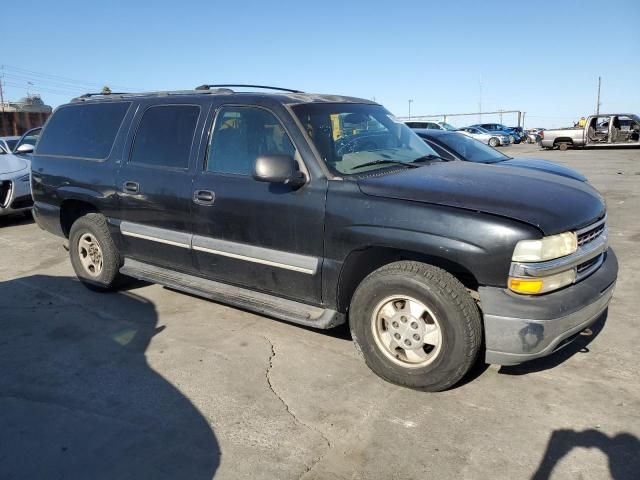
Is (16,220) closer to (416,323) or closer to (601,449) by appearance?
(416,323)

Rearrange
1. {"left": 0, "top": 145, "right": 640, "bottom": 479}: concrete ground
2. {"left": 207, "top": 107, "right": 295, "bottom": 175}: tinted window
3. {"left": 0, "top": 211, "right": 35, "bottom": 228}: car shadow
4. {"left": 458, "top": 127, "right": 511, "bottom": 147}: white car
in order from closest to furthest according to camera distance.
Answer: {"left": 0, "top": 145, "right": 640, "bottom": 479}: concrete ground < {"left": 207, "top": 107, "right": 295, "bottom": 175}: tinted window < {"left": 0, "top": 211, "right": 35, "bottom": 228}: car shadow < {"left": 458, "top": 127, "right": 511, "bottom": 147}: white car

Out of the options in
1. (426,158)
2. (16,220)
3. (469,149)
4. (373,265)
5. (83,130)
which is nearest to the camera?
(373,265)

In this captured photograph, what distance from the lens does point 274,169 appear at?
344 cm

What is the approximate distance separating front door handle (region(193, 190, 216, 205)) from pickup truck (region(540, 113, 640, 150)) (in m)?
26.1

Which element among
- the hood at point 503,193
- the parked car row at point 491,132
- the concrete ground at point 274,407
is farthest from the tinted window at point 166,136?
the parked car row at point 491,132

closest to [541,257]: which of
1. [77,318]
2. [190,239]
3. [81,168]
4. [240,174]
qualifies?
[240,174]

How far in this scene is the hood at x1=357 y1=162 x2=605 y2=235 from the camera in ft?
9.83

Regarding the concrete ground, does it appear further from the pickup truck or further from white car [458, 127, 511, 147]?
white car [458, 127, 511, 147]

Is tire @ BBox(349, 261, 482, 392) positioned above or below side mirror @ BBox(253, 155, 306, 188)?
below

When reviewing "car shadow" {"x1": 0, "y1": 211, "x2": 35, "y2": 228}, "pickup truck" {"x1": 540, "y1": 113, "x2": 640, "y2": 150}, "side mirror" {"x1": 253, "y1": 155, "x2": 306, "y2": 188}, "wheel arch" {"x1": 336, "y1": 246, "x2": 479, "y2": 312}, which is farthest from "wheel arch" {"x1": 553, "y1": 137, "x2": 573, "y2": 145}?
"side mirror" {"x1": 253, "y1": 155, "x2": 306, "y2": 188}

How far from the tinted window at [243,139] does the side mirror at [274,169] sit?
0.26 metres

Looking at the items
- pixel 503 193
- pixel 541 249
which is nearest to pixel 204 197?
pixel 503 193

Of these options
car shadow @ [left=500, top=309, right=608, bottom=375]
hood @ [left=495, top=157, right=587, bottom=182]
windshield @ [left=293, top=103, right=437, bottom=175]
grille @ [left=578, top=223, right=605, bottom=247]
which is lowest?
car shadow @ [left=500, top=309, right=608, bottom=375]

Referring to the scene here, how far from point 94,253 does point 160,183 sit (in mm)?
1449
